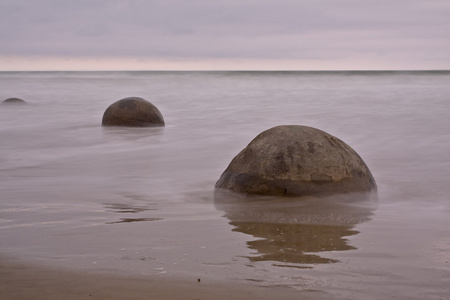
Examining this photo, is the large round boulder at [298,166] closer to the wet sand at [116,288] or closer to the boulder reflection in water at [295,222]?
the boulder reflection in water at [295,222]

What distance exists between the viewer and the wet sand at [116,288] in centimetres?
329

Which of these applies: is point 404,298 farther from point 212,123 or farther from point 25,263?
point 212,123

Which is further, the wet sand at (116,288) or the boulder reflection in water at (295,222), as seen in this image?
the boulder reflection in water at (295,222)

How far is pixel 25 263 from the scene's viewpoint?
12.5 feet

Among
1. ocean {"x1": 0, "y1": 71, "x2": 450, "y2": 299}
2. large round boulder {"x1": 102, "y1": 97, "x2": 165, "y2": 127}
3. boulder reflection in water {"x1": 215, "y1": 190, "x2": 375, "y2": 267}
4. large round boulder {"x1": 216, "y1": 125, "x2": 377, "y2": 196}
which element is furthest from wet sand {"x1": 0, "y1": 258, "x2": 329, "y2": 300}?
large round boulder {"x1": 102, "y1": 97, "x2": 165, "y2": 127}

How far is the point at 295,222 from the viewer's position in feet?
16.6

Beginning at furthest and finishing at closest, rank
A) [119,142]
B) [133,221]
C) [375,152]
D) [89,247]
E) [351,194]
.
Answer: [119,142] < [375,152] < [351,194] < [133,221] < [89,247]

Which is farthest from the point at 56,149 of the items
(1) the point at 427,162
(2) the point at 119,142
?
(1) the point at 427,162

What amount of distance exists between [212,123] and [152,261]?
12483 millimetres

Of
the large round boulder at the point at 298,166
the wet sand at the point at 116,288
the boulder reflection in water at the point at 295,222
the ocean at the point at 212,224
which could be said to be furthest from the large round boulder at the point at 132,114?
the wet sand at the point at 116,288

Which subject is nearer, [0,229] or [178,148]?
[0,229]

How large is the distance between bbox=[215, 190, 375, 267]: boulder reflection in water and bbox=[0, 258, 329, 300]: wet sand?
57 centimetres

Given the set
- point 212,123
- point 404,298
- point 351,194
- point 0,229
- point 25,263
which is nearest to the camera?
point 404,298

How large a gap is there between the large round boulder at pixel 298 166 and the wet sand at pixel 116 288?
2303 mm
